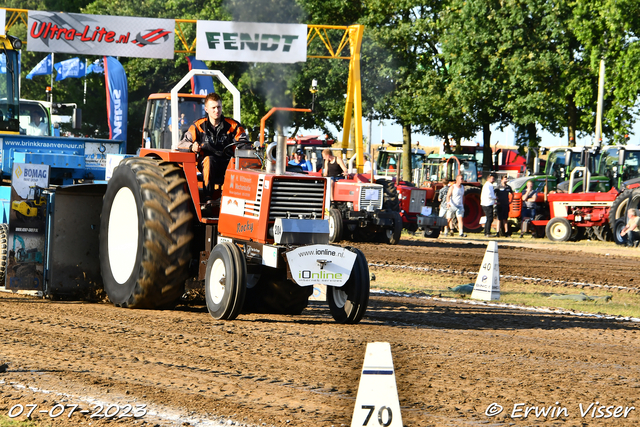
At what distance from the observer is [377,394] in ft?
10.9

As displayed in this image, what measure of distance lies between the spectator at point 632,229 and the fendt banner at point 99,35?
43.1 ft

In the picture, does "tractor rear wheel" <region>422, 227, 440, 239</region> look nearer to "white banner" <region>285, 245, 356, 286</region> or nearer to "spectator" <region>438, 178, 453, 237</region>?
"spectator" <region>438, 178, 453, 237</region>

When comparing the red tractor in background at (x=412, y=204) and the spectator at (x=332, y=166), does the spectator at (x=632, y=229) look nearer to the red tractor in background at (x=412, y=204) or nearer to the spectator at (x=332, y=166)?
the red tractor in background at (x=412, y=204)

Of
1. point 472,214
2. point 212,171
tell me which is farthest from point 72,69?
point 212,171

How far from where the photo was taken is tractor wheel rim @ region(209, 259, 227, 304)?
772 cm

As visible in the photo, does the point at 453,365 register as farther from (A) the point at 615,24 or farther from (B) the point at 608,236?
(A) the point at 615,24

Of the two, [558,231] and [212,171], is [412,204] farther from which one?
[212,171]

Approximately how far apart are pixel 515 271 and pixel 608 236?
10.5m

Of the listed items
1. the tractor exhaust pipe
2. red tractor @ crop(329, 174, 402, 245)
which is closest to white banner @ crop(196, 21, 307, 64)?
red tractor @ crop(329, 174, 402, 245)

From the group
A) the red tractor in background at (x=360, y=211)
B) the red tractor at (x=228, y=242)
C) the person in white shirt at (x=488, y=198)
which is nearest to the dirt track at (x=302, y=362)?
the red tractor at (x=228, y=242)

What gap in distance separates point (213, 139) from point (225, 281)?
1.53 metres

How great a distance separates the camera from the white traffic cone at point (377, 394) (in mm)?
3314

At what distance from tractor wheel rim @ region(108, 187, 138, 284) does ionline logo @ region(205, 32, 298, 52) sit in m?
15.3

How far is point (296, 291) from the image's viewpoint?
883 centimetres
